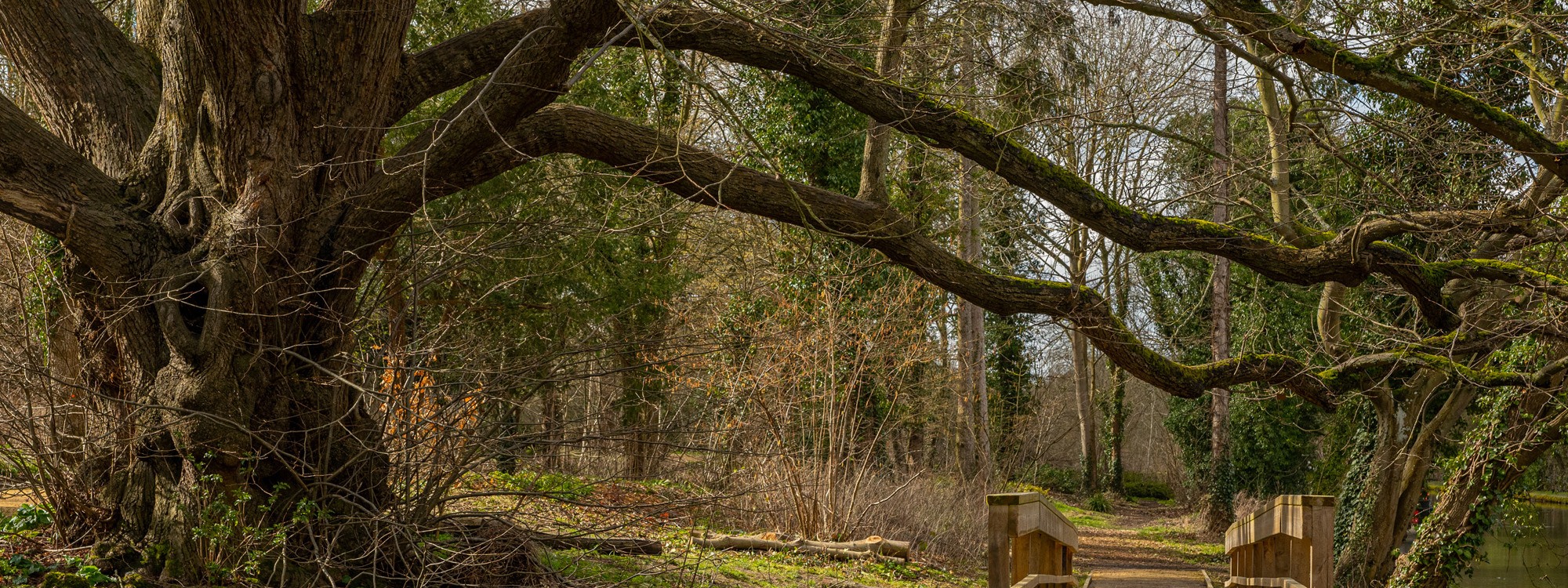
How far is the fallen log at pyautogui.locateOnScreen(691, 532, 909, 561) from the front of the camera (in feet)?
27.3

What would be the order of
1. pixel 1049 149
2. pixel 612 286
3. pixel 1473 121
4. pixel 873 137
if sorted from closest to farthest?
pixel 1473 121
pixel 873 137
pixel 1049 149
pixel 612 286

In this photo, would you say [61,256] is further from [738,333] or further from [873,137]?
[738,333]

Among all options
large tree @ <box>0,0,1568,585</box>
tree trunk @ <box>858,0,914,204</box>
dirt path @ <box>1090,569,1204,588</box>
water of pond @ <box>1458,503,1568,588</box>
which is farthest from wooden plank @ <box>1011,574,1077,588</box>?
water of pond @ <box>1458,503,1568,588</box>

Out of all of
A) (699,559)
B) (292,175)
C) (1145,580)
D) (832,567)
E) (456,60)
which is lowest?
(1145,580)

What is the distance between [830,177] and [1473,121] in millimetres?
8721

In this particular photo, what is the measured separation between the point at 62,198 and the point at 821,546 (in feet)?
19.9

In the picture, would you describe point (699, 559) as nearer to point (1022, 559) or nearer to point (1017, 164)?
point (1022, 559)

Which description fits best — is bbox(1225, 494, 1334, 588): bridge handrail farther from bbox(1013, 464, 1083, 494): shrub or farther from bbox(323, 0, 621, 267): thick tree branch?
bbox(1013, 464, 1083, 494): shrub

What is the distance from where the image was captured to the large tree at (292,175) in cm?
472

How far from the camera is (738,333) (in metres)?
10.9

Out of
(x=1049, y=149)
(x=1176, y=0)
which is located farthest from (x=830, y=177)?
(x=1176, y=0)

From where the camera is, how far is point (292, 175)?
16.9 feet

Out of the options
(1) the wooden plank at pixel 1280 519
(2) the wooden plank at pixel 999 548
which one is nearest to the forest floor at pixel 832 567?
(2) the wooden plank at pixel 999 548

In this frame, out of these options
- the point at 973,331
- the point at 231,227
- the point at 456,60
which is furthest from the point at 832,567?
the point at 973,331
